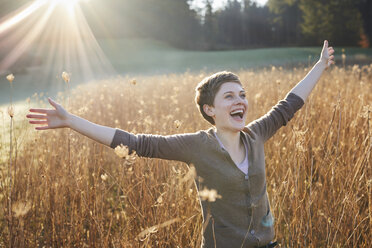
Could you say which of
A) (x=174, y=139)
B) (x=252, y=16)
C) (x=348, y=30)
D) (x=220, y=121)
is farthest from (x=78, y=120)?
(x=252, y=16)

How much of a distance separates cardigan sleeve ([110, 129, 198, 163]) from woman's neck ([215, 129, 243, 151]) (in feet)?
0.46

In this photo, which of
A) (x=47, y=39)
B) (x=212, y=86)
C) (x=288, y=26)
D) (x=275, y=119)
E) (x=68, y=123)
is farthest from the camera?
(x=288, y=26)

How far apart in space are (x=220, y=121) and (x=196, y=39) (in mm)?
46138

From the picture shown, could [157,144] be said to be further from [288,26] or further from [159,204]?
[288,26]

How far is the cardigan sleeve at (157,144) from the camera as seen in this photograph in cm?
143

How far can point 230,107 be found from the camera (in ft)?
5.00

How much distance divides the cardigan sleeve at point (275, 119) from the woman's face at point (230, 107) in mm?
228

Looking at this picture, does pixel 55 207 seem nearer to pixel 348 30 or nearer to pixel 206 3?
pixel 348 30

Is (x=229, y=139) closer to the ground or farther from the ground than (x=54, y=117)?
closer to the ground

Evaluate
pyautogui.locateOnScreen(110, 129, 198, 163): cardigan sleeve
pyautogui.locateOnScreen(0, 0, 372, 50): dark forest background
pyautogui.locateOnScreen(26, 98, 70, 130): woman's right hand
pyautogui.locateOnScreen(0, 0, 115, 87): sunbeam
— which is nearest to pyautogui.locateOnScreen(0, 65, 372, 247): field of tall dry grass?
pyautogui.locateOnScreen(110, 129, 198, 163): cardigan sleeve

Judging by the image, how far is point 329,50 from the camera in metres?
2.08

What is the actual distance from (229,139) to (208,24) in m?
49.0

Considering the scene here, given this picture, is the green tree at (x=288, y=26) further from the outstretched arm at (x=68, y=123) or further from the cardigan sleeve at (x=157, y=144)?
the outstretched arm at (x=68, y=123)

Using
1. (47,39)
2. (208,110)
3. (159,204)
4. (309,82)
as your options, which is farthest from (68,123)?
(47,39)
